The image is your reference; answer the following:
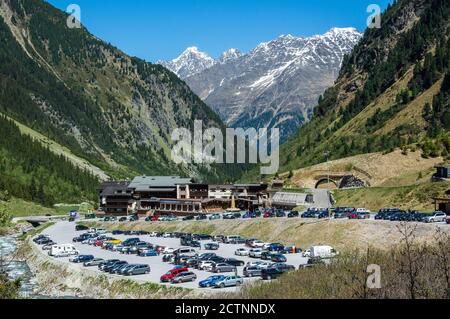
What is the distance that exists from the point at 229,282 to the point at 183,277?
270 inches

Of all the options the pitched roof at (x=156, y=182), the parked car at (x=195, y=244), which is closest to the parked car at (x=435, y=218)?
the parked car at (x=195, y=244)

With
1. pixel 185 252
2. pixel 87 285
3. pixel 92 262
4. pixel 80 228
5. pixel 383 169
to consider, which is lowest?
pixel 87 285

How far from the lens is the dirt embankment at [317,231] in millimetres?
80250

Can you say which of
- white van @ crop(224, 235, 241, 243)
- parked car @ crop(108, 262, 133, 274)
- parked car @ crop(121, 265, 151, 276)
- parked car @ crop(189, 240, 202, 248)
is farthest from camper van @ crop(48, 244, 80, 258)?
parked car @ crop(121, 265, 151, 276)

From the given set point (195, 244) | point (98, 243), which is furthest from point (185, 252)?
point (98, 243)

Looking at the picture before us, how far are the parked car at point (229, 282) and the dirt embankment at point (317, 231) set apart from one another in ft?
75.6

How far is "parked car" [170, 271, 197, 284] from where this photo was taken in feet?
217

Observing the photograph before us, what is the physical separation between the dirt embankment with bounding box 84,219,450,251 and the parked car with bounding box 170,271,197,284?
82.4 feet

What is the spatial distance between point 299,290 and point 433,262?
412 inches

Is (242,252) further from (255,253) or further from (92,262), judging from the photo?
(92,262)

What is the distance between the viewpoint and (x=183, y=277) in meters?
66.6
